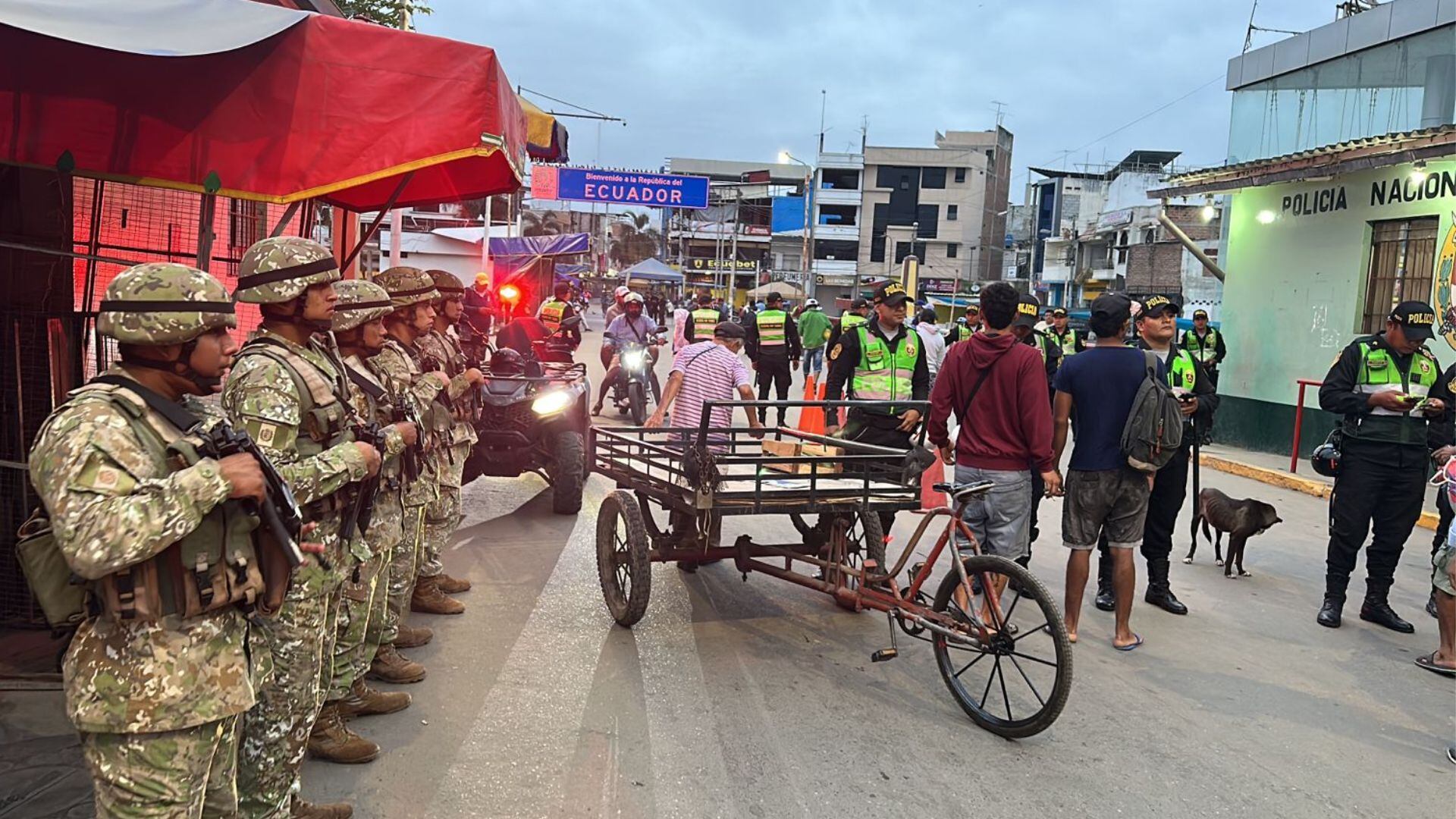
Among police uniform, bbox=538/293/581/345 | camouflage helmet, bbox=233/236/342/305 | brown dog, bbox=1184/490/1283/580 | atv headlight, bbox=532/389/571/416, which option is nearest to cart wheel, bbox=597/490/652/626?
atv headlight, bbox=532/389/571/416

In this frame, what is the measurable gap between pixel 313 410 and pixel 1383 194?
40.5 ft

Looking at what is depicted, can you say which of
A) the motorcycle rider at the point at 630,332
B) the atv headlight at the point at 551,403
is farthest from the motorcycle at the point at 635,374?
the atv headlight at the point at 551,403

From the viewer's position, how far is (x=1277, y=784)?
3908 millimetres

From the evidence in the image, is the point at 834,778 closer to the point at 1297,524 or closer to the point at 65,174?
the point at 65,174

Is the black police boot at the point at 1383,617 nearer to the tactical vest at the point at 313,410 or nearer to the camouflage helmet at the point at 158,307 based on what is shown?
the tactical vest at the point at 313,410

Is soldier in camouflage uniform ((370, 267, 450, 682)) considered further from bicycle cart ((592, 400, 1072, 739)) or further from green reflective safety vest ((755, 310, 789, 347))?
green reflective safety vest ((755, 310, 789, 347))

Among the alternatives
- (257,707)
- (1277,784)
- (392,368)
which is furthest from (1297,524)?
(257,707)

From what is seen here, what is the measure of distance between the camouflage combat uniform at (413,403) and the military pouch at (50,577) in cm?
207

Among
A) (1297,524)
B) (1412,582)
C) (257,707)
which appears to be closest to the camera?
(257,707)

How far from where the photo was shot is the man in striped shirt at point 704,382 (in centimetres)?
659

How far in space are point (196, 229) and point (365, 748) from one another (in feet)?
13.6

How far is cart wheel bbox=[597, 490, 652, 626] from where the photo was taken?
17.0 ft

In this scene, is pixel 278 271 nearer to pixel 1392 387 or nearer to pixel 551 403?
pixel 551 403

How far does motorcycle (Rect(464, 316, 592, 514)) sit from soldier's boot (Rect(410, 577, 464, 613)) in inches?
78.5
